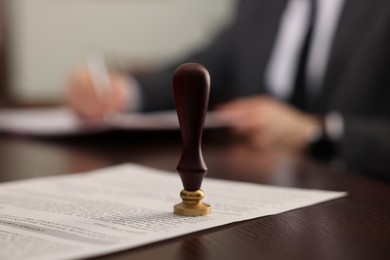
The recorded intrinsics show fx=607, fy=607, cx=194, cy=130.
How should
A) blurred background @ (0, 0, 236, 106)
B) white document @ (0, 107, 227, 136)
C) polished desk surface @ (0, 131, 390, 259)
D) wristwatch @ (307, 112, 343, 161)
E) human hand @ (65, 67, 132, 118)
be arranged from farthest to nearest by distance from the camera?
blurred background @ (0, 0, 236, 106)
human hand @ (65, 67, 132, 118)
wristwatch @ (307, 112, 343, 161)
white document @ (0, 107, 227, 136)
polished desk surface @ (0, 131, 390, 259)

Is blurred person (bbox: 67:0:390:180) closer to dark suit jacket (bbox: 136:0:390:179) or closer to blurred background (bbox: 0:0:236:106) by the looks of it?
dark suit jacket (bbox: 136:0:390:179)

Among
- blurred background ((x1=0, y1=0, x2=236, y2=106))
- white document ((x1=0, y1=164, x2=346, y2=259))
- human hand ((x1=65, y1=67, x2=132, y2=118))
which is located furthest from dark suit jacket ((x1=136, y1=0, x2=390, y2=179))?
blurred background ((x1=0, y1=0, x2=236, y2=106))

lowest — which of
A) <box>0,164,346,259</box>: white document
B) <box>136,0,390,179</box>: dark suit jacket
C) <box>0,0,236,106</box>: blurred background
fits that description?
<box>0,164,346,259</box>: white document

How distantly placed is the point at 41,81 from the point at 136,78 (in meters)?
1.49

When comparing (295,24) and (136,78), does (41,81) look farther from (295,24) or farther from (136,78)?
(295,24)

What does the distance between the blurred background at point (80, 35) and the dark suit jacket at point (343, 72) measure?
1072 millimetres

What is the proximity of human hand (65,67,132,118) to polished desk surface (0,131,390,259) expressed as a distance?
7.0 inches

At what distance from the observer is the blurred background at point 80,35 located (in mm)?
3033

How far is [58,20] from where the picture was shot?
3.10m

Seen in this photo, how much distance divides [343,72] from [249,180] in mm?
770

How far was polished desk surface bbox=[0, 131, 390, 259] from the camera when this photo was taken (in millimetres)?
386

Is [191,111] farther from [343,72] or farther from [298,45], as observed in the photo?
[298,45]

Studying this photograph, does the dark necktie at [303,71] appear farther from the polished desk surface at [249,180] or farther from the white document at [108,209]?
the white document at [108,209]

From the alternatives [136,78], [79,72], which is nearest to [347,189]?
[79,72]
